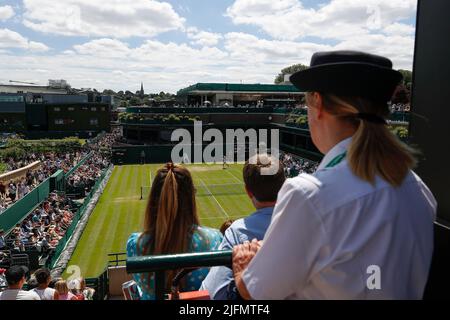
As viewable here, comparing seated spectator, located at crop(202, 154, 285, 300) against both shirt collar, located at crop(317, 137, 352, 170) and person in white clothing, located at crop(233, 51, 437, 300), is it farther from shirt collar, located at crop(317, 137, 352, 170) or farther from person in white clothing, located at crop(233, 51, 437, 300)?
shirt collar, located at crop(317, 137, 352, 170)

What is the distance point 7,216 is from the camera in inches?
741

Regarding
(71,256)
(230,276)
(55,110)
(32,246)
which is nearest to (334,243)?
(230,276)

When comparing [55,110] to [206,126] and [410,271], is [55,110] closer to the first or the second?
[206,126]

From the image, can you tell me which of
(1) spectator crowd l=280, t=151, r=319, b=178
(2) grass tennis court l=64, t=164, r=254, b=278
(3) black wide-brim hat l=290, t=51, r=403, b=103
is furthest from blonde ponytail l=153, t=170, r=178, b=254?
(1) spectator crowd l=280, t=151, r=319, b=178

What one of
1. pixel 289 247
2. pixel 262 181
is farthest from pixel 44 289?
pixel 289 247

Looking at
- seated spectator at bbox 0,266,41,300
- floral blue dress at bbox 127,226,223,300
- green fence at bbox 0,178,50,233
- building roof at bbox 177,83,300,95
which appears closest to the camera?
floral blue dress at bbox 127,226,223,300

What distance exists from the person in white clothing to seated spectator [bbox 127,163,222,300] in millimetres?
1161

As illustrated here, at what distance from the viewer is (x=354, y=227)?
145cm

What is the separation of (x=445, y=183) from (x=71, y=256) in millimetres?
19066

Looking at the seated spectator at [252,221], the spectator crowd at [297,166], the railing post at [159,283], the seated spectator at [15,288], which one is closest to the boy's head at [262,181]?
the seated spectator at [252,221]

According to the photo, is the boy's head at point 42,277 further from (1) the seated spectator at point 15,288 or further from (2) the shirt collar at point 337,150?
(2) the shirt collar at point 337,150

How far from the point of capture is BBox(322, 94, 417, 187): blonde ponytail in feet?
5.03

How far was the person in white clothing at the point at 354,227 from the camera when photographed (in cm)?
145

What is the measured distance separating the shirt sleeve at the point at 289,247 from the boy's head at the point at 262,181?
4.00ft
